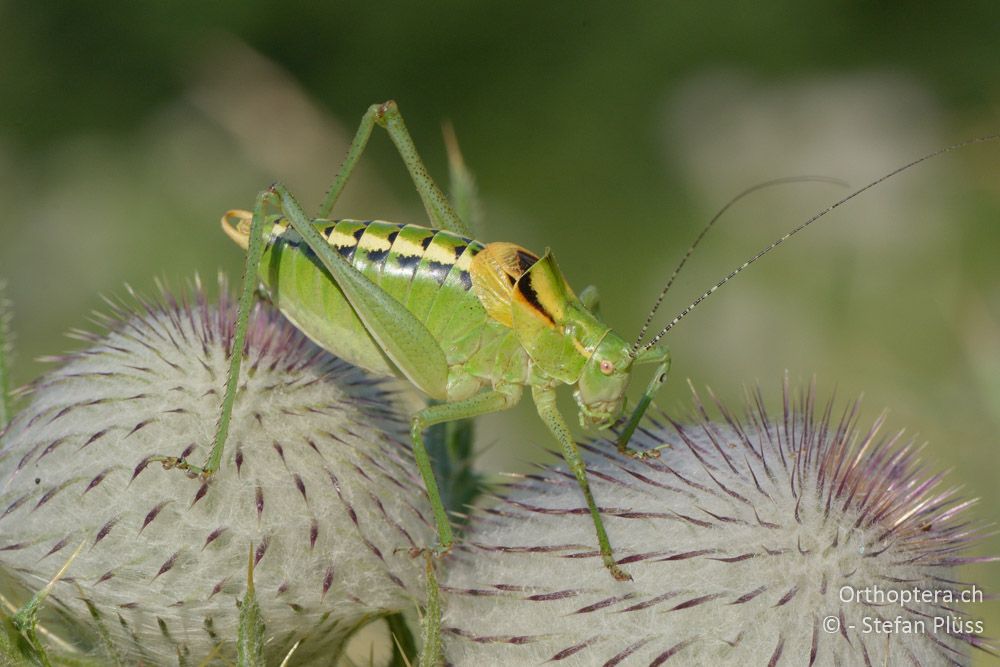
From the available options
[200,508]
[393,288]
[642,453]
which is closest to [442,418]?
[393,288]

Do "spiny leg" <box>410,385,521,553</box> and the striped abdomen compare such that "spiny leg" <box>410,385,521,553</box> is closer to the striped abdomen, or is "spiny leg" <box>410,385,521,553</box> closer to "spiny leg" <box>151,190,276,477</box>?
the striped abdomen

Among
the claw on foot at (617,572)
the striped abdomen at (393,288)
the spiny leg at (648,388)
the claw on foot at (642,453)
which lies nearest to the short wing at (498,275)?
the striped abdomen at (393,288)

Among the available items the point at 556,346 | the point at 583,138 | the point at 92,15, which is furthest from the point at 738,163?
the point at 556,346

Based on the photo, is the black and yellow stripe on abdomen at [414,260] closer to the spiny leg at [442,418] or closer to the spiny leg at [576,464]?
the spiny leg at [442,418]

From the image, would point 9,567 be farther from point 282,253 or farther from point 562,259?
point 562,259

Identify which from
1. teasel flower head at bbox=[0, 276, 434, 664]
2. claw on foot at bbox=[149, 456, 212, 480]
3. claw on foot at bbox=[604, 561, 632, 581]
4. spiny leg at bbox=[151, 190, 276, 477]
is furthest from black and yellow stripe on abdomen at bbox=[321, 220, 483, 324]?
claw on foot at bbox=[604, 561, 632, 581]
